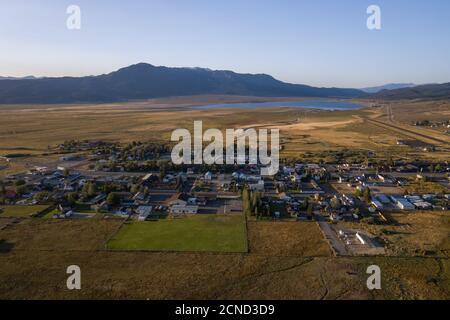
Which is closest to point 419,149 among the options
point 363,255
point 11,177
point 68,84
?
point 363,255

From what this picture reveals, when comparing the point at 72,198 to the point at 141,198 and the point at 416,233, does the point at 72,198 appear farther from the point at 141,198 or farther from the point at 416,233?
the point at 416,233

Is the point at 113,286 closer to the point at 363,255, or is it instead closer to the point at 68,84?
the point at 363,255

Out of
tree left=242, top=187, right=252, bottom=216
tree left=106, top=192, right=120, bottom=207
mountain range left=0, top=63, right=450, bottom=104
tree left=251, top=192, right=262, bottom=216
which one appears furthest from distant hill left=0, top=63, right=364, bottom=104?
tree left=251, top=192, right=262, bottom=216

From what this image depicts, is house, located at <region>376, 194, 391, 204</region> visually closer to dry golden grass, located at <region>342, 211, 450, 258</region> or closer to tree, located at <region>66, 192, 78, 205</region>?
dry golden grass, located at <region>342, 211, 450, 258</region>

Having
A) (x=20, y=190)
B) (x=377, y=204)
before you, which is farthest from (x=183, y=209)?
(x=377, y=204)

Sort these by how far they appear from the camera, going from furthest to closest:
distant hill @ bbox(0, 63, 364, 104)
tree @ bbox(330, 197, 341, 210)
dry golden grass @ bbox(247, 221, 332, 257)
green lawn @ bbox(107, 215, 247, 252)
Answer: distant hill @ bbox(0, 63, 364, 104) < tree @ bbox(330, 197, 341, 210) < green lawn @ bbox(107, 215, 247, 252) < dry golden grass @ bbox(247, 221, 332, 257)
